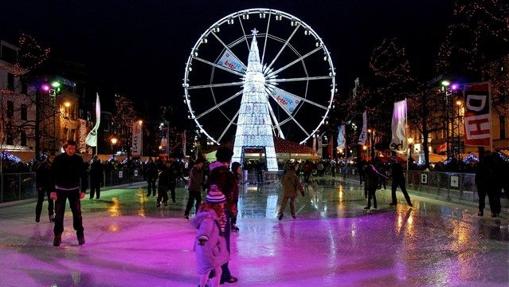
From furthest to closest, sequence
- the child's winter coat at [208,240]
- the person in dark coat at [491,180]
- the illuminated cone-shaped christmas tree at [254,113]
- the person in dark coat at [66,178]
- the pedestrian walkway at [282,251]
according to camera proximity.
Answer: the illuminated cone-shaped christmas tree at [254,113], the person in dark coat at [491,180], the person in dark coat at [66,178], the pedestrian walkway at [282,251], the child's winter coat at [208,240]

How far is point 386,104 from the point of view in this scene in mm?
60594

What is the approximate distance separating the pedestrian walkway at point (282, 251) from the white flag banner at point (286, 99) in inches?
973

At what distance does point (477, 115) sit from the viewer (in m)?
19.5

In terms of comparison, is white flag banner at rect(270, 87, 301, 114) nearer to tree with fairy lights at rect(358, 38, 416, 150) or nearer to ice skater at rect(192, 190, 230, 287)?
tree with fairy lights at rect(358, 38, 416, 150)

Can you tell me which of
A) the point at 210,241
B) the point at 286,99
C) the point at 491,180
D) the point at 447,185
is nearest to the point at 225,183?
the point at 210,241

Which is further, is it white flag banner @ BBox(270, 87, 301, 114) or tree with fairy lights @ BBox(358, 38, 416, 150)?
tree with fairy lights @ BBox(358, 38, 416, 150)

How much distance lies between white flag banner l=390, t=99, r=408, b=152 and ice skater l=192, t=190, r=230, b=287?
24072 millimetres

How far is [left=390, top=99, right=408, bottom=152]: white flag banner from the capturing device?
30734 mm

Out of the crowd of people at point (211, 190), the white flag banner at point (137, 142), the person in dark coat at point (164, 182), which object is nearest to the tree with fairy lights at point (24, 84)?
the white flag banner at point (137, 142)

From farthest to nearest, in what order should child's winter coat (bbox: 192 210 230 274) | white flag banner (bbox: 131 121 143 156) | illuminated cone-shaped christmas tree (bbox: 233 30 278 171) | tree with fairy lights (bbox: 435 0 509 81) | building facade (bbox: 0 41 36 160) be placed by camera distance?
building facade (bbox: 0 41 36 160), white flag banner (bbox: 131 121 143 156), illuminated cone-shaped christmas tree (bbox: 233 30 278 171), tree with fairy lights (bbox: 435 0 509 81), child's winter coat (bbox: 192 210 230 274)

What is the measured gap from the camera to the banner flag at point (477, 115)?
1930cm

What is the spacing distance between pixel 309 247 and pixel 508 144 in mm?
49060

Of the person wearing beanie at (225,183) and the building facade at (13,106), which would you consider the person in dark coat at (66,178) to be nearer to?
the person wearing beanie at (225,183)

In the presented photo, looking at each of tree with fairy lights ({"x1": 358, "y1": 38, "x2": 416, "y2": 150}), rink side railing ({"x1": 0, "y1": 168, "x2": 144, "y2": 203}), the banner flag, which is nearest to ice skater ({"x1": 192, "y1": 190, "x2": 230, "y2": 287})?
the banner flag
